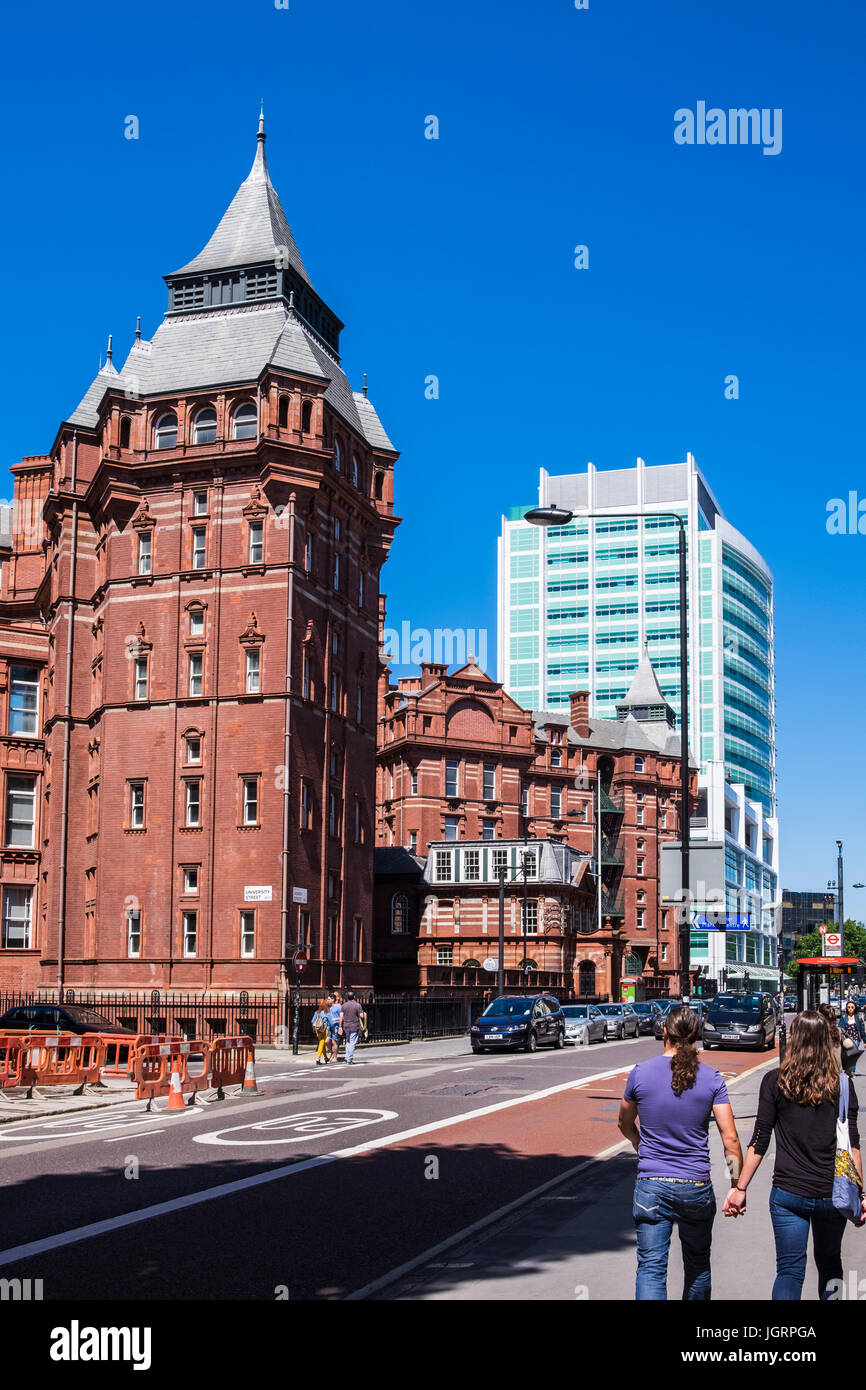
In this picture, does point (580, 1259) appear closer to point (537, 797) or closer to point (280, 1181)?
point (280, 1181)

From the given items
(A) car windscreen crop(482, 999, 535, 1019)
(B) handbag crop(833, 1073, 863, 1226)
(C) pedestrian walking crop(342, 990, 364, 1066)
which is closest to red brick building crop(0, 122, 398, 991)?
(A) car windscreen crop(482, 999, 535, 1019)

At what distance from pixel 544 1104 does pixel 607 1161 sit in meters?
7.46

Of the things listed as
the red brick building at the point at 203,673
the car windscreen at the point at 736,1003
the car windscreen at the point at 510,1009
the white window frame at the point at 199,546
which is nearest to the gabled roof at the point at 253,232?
the red brick building at the point at 203,673

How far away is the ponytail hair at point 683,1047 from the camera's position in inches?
295

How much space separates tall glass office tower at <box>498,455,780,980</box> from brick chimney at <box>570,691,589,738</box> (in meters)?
43.5

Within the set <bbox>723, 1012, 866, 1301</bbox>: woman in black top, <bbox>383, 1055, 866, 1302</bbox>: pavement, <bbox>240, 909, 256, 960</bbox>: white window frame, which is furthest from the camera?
<bbox>240, 909, 256, 960</bbox>: white window frame

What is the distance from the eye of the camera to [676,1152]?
7.34 metres

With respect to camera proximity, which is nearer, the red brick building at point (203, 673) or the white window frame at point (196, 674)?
the red brick building at point (203, 673)

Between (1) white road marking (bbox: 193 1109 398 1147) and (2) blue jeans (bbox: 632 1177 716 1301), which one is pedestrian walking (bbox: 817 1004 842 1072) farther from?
(1) white road marking (bbox: 193 1109 398 1147)

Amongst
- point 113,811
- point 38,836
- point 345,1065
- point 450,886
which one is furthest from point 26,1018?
point 450,886

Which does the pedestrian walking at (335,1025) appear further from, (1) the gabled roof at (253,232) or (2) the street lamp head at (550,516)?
(1) the gabled roof at (253,232)

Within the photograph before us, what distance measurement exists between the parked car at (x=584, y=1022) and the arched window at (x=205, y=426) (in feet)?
77.6

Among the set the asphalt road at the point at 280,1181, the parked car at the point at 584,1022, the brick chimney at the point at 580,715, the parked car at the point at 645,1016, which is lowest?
the parked car at the point at 645,1016

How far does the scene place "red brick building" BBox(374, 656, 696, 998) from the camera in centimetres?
7888
